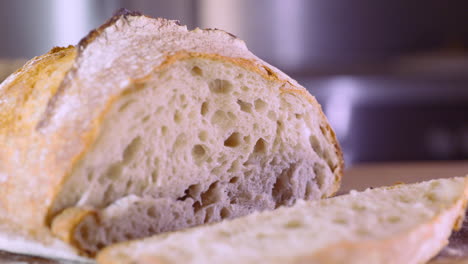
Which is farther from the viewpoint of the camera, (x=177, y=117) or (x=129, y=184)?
(x=177, y=117)

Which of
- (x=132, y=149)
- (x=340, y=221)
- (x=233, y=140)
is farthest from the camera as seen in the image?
(x=233, y=140)

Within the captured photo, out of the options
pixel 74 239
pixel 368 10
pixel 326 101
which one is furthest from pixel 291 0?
pixel 74 239

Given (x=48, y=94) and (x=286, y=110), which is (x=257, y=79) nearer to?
(x=286, y=110)

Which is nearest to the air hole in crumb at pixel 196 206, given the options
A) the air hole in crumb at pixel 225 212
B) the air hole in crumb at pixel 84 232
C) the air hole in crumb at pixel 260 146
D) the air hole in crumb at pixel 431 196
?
the air hole in crumb at pixel 225 212

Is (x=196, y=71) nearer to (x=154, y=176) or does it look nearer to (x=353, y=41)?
(x=154, y=176)

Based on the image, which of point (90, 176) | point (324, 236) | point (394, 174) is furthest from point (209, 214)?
point (394, 174)

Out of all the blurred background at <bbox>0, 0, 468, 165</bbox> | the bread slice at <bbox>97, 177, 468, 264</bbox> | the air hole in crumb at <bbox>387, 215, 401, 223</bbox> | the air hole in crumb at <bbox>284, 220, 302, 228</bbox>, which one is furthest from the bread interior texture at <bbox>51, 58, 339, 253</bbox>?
the blurred background at <bbox>0, 0, 468, 165</bbox>

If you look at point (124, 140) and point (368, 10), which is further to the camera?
point (368, 10)
